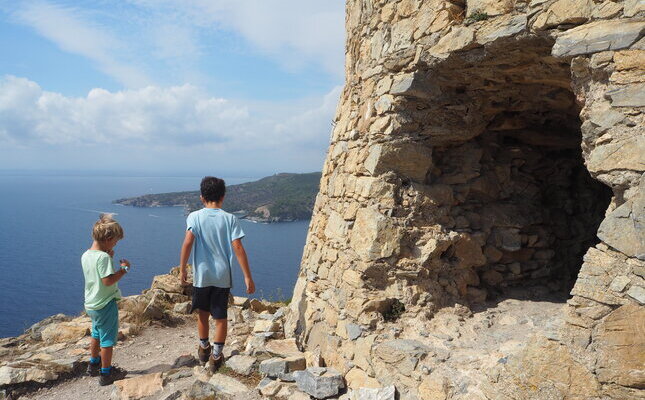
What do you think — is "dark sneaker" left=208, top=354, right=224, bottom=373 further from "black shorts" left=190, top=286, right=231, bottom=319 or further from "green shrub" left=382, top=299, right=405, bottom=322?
"green shrub" left=382, top=299, right=405, bottom=322

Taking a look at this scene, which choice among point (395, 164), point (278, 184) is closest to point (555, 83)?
point (395, 164)

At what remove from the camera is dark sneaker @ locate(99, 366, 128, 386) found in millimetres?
5055

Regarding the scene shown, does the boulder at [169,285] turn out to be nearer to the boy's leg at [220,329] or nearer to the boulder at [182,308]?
the boulder at [182,308]

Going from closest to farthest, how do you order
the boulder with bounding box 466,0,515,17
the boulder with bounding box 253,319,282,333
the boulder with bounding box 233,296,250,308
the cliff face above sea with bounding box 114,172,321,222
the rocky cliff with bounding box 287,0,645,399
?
the rocky cliff with bounding box 287,0,645,399, the boulder with bounding box 466,0,515,17, the boulder with bounding box 253,319,282,333, the boulder with bounding box 233,296,250,308, the cliff face above sea with bounding box 114,172,321,222

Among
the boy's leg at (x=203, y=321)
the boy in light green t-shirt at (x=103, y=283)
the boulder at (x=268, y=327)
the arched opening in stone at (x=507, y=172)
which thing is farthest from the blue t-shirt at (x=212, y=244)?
the arched opening in stone at (x=507, y=172)

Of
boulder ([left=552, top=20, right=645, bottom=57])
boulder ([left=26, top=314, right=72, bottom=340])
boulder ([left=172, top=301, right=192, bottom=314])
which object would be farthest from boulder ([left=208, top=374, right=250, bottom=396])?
boulder ([left=552, top=20, right=645, bottom=57])

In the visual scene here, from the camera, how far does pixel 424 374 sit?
411 cm

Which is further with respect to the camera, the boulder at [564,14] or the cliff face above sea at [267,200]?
the cliff face above sea at [267,200]

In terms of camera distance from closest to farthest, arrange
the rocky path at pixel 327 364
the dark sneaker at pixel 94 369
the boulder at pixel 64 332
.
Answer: the rocky path at pixel 327 364, the dark sneaker at pixel 94 369, the boulder at pixel 64 332

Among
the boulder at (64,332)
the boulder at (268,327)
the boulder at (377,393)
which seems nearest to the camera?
the boulder at (377,393)

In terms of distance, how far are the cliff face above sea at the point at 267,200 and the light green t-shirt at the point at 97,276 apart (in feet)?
149

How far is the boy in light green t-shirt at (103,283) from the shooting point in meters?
4.71

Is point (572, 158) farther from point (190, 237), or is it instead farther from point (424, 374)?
point (190, 237)

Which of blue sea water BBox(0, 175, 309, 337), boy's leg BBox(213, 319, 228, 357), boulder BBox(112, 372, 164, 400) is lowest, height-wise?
blue sea water BBox(0, 175, 309, 337)
